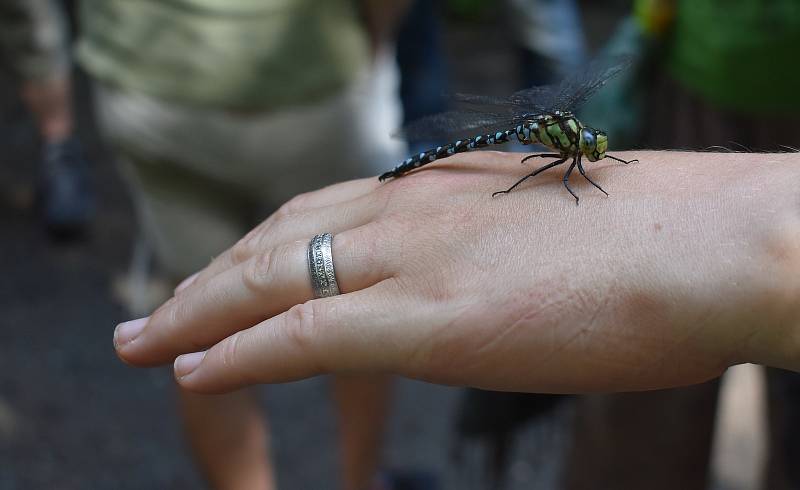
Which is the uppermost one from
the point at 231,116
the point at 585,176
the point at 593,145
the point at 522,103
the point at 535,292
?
the point at 231,116

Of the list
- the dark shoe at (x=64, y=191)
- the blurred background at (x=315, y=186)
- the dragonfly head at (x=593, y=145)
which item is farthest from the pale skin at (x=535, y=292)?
the dark shoe at (x=64, y=191)

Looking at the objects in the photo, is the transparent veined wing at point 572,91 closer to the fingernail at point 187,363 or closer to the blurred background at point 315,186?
the blurred background at point 315,186

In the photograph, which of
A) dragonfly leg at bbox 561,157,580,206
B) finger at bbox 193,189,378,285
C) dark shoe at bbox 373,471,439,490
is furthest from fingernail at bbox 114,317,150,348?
dark shoe at bbox 373,471,439,490

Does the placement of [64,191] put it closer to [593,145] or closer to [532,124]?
[532,124]

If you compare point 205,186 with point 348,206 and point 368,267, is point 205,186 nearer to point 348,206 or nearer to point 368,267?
point 348,206

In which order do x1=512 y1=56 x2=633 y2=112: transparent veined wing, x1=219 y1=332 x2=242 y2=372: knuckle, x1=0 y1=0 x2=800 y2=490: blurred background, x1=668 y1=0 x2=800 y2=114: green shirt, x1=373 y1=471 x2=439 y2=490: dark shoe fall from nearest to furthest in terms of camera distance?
x1=219 y1=332 x2=242 y2=372: knuckle
x1=512 y1=56 x2=633 y2=112: transparent veined wing
x1=668 y1=0 x2=800 y2=114: green shirt
x1=0 y1=0 x2=800 y2=490: blurred background
x1=373 y1=471 x2=439 y2=490: dark shoe

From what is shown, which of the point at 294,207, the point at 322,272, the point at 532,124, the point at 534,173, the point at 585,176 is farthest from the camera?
the point at 532,124

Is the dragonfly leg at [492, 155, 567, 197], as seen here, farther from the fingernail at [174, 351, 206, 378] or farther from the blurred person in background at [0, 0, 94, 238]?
the blurred person in background at [0, 0, 94, 238]

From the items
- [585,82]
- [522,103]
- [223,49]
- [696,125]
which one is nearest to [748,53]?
[696,125]
